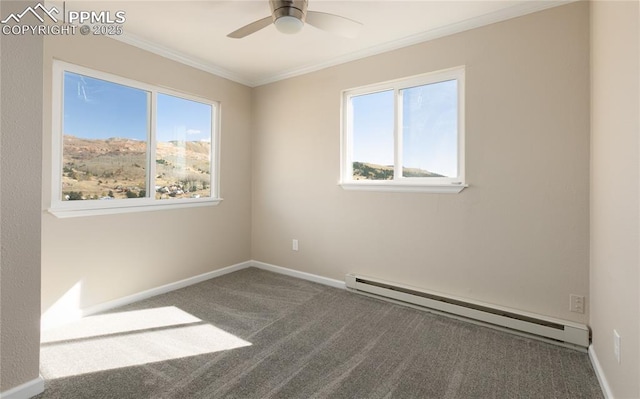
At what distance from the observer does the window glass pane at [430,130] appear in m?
2.74

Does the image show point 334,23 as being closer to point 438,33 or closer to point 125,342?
point 438,33

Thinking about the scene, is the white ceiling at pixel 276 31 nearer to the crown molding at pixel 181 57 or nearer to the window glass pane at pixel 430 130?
the crown molding at pixel 181 57

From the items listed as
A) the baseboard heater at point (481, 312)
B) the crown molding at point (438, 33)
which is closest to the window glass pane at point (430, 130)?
the crown molding at point (438, 33)

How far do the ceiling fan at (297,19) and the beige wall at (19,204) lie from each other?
1284 millimetres

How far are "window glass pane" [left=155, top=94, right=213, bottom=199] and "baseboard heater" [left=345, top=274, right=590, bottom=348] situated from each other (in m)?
2.12

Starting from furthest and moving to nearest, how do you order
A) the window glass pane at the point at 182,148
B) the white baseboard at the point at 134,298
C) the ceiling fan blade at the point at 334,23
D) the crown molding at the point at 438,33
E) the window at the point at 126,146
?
the window glass pane at the point at 182,148 → the window at the point at 126,146 → the white baseboard at the point at 134,298 → the crown molding at the point at 438,33 → the ceiling fan blade at the point at 334,23

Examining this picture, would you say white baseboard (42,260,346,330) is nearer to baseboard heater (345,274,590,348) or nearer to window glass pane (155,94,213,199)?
baseboard heater (345,274,590,348)

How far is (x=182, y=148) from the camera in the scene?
346 centimetres

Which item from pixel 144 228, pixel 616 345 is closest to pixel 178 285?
pixel 144 228

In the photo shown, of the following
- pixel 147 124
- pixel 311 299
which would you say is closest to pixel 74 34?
pixel 147 124

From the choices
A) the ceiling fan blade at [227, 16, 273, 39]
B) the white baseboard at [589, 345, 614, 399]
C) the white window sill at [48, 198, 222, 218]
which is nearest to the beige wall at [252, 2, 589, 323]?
the white baseboard at [589, 345, 614, 399]

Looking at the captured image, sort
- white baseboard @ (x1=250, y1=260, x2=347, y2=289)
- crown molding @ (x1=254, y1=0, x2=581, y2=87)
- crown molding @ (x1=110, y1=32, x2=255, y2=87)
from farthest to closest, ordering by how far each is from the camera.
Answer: white baseboard @ (x1=250, y1=260, x2=347, y2=289)
crown molding @ (x1=110, y1=32, x2=255, y2=87)
crown molding @ (x1=254, y1=0, x2=581, y2=87)

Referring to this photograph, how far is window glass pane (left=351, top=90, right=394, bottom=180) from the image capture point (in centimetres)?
312

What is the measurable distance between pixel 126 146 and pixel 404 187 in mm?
2757
